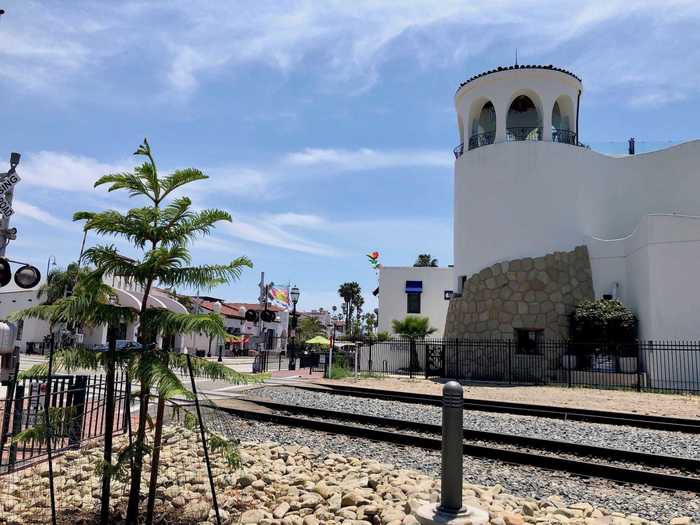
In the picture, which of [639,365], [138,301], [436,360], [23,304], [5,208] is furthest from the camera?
[23,304]

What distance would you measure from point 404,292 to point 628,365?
56.6ft

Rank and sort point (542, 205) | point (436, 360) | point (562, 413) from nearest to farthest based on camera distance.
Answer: point (562, 413) → point (542, 205) → point (436, 360)

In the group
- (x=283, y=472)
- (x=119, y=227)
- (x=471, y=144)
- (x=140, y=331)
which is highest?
(x=471, y=144)

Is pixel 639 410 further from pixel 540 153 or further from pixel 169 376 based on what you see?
pixel 540 153

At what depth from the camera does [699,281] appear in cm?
2111

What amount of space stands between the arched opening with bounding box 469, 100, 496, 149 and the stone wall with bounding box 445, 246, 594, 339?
23.8 ft

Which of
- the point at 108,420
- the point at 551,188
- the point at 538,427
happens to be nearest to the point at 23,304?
the point at 551,188

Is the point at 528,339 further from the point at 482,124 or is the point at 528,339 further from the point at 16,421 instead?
the point at 16,421

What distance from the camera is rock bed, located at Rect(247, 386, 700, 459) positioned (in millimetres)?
9250

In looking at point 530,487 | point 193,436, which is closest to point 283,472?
point 193,436

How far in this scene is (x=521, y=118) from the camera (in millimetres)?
30062

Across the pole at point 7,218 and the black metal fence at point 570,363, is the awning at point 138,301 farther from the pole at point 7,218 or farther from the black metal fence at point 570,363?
the black metal fence at point 570,363

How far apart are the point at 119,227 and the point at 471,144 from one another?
27288 mm

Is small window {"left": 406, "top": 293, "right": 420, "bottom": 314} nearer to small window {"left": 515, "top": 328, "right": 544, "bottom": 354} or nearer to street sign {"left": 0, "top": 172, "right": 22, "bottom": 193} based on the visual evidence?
small window {"left": 515, "top": 328, "right": 544, "bottom": 354}
